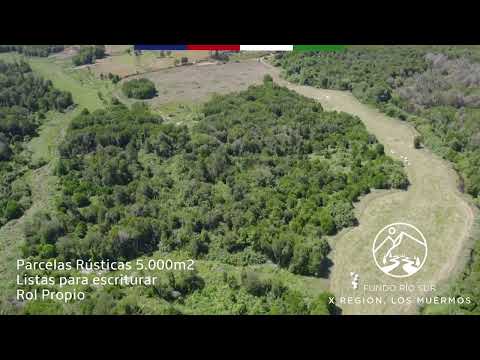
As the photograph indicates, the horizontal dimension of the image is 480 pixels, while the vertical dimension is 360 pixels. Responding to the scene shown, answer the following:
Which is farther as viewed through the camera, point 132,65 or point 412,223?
point 132,65

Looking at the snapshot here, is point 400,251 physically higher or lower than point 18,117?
lower

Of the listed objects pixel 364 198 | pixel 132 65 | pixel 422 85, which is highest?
pixel 132 65

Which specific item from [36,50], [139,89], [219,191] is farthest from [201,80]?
[219,191]

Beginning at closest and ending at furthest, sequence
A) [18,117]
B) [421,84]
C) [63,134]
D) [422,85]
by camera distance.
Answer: [63,134] → [18,117] → [422,85] → [421,84]

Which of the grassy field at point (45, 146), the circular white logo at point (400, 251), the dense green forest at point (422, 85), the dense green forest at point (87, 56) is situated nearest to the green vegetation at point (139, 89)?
the grassy field at point (45, 146)

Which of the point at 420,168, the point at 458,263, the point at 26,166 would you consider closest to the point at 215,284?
the point at 458,263

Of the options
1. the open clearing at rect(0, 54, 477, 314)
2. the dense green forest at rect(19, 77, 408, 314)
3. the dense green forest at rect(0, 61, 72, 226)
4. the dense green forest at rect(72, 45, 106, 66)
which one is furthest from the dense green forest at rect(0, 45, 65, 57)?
the dense green forest at rect(19, 77, 408, 314)

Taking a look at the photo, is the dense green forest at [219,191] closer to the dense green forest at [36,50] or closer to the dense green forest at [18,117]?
the dense green forest at [18,117]

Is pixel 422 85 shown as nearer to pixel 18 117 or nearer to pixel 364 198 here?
pixel 364 198

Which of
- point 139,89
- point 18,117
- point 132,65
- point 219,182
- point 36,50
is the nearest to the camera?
point 219,182
